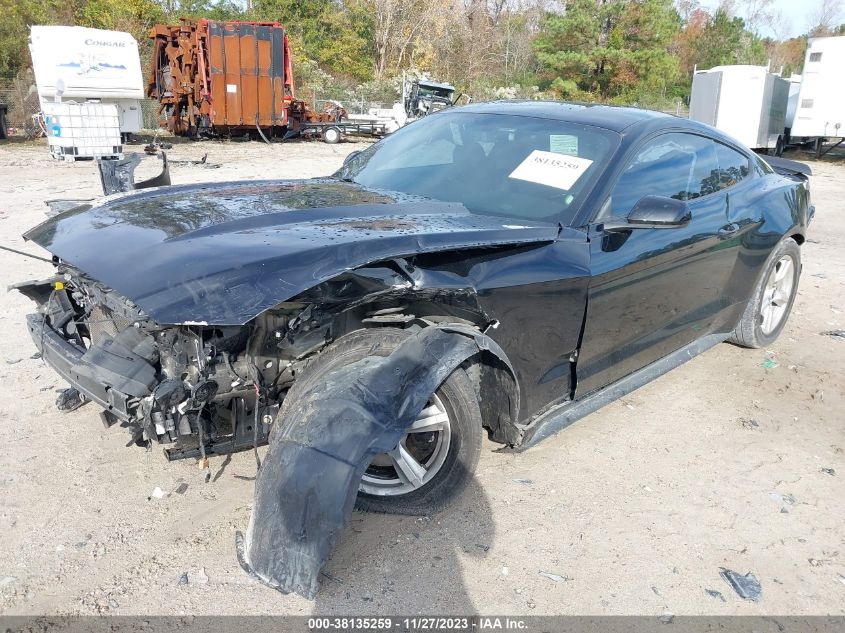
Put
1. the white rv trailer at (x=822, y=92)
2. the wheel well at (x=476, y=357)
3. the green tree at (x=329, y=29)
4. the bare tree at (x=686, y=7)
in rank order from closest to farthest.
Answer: the wheel well at (x=476, y=357) → the white rv trailer at (x=822, y=92) → the green tree at (x=329, y=29) → the bare tree at (x=686, y=7)

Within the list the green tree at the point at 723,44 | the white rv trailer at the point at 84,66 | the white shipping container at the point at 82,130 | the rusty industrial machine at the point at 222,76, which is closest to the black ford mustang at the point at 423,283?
the white shipping container at the point at 82,130

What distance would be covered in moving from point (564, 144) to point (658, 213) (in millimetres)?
708

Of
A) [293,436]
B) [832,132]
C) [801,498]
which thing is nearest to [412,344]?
[293,436]

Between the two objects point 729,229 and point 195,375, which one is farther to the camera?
point 729,229

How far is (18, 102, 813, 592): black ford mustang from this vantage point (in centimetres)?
247

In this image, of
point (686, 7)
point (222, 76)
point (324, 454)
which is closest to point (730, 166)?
point (324, 454)

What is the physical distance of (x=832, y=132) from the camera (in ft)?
63.2

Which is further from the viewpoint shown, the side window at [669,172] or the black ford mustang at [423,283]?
the side window at [669,172]

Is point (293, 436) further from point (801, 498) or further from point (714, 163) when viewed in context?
point (714, 163)

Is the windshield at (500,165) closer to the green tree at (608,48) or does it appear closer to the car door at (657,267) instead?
the car door at (657,267)

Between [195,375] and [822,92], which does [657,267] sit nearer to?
[195,375]

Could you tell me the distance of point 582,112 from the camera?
383 centimetres

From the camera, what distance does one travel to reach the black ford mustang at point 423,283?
2475mm

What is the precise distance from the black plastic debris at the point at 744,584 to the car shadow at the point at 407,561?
3.10ft
